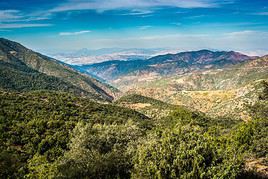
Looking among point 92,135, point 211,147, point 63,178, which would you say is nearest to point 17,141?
point 92,135

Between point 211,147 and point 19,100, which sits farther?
point 19,100

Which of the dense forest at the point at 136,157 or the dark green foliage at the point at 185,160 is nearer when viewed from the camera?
the dark green foliage at the point at 185,160

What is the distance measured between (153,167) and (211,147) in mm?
10257

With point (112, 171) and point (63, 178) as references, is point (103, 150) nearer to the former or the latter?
point (112, 171)

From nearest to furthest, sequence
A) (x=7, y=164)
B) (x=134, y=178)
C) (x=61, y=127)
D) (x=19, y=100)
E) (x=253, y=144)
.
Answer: (x=7, y=164), (x=134, y=178), (x=253, y=144), (x=61, y=127), (x=19, y=100)

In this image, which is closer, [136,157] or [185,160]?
[185,160]

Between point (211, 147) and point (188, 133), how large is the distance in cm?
502

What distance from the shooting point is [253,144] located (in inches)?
3423

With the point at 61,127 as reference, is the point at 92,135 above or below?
above

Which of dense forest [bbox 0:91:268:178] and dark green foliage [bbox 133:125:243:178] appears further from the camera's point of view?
dense forest [bbox 0:91:268:178]

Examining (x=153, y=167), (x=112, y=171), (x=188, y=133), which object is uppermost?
(x=188, y=133)

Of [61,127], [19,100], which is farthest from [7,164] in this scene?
[19,100]

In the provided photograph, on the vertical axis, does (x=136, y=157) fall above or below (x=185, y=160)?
below

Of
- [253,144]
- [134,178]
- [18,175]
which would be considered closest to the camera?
[134,178]
